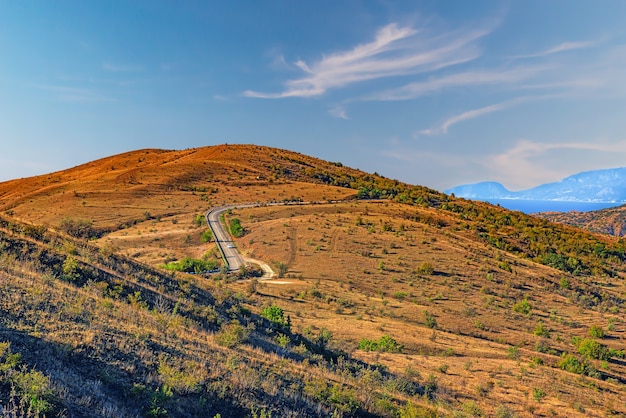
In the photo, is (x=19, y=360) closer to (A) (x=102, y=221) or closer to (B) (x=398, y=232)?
(B) (x=398, y=232)

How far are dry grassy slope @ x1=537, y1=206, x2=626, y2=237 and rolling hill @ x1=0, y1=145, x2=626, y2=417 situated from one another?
80923 mm

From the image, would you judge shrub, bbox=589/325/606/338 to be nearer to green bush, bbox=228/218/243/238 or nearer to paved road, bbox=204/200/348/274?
paved road, bbox=204/200/348/274

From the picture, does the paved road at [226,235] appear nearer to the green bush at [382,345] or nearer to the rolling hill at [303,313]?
the rolling hill at [303,313]

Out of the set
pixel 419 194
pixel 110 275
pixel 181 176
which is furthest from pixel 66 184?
pixel 419 194

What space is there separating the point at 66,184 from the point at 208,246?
51.4 meters

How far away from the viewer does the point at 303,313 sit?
2783 cm

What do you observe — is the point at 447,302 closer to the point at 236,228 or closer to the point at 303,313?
the point at 303,313

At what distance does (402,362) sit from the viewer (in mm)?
19484

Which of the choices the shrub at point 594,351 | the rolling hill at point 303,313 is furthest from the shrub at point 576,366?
the shrub at point 594,351

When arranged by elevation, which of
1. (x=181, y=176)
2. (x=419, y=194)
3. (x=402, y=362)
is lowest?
(x=402, y=362)


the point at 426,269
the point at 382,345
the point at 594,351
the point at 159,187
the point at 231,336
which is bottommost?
the point at 382,345

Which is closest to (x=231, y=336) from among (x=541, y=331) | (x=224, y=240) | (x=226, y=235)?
(x=541, y=331)

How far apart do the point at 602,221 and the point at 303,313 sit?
6420 inches

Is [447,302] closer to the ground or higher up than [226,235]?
closer to the ground
